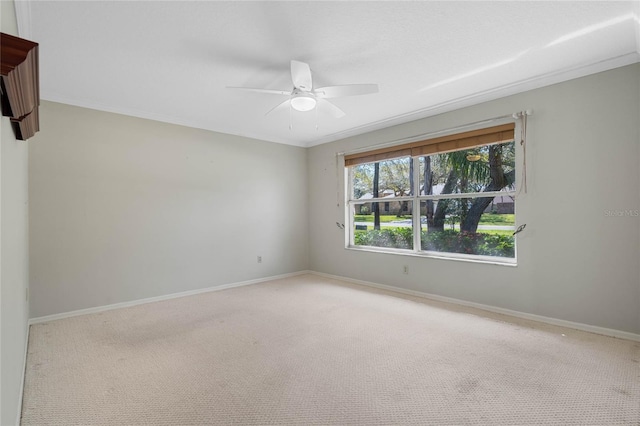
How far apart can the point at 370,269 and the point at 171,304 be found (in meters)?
2.75

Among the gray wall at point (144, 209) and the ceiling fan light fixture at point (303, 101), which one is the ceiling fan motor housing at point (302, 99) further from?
the gray wall at point (144, 209)

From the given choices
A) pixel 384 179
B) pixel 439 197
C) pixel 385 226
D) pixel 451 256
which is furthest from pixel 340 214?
pixel 451 256

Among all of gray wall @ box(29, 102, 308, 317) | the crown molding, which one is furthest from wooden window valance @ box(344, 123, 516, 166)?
gray wall @ box(29, 102, 308, 317)

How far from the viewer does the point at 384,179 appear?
15.3 feet

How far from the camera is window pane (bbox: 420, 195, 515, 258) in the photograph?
342cm

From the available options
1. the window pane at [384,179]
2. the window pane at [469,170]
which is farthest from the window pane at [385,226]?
the window pane at [469,170]

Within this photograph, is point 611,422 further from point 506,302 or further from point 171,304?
point 171,304

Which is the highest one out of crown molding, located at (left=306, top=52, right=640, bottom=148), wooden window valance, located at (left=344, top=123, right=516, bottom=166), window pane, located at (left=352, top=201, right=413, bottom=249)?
crown molding, located at (left=306, top=52, right=640, bottom=148)

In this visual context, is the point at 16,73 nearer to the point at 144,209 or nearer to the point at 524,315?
the point at 144,209

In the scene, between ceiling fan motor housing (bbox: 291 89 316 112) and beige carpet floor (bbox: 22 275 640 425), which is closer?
beige carpet floor (bbox: 22 275 640 425)

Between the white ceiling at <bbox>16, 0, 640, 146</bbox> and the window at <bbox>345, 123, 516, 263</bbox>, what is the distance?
626 millimetres

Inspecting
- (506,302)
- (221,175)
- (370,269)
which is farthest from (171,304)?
(506,302)

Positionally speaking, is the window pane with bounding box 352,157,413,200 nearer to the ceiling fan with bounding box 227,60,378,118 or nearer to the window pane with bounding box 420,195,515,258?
the window pane with bounding box 420,195,515,258

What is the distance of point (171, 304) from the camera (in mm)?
3752
